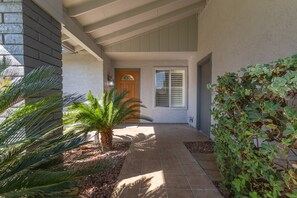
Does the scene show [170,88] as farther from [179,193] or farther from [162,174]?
[179,193]

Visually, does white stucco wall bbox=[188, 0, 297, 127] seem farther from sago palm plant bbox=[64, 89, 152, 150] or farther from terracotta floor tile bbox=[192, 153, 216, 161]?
sago palm plant bbox=[64, 89, 152, 150]

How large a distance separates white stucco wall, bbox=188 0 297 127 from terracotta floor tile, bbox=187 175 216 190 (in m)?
1.74

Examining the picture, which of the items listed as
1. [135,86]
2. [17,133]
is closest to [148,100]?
[135,86]

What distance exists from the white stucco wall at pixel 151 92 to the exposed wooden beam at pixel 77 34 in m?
2.58

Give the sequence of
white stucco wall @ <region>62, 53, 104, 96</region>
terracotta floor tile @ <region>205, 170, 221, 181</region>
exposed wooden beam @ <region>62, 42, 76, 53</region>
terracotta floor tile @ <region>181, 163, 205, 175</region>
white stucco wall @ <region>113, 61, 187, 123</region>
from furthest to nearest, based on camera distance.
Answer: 1. white stucco wall @ <region>113, 61, 187, 123</region>
2. white stucco wall @ <region>62, 53, 104, 96</region>
3. exposed wooden beam @ <region>62, 42, 76, 53</region>
4. terracotta floor tile @ <region>181, 163, 205, 175</region>
5. terracotta floor tile @ <region>205, 170, 221, 181</region>

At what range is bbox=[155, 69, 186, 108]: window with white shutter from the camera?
8227 mm

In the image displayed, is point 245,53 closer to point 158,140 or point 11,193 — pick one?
point 158,140

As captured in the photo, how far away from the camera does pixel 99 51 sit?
598cm

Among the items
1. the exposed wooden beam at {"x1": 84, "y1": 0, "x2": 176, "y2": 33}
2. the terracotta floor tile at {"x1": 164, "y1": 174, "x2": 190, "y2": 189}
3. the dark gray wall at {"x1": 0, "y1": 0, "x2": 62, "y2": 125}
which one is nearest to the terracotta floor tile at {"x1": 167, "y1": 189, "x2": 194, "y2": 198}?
the terracotta floor tile at {"x1": 164, "y1": 174, "x2": 190, "y2": 189}

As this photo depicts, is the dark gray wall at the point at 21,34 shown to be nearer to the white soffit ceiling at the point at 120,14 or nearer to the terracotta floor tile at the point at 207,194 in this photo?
the white soffit ceiling at the point at 120,14

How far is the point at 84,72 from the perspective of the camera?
636 centimetres

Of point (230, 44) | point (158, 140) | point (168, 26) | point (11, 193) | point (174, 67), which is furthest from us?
point (174, 67)

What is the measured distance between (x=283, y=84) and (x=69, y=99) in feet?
4.87

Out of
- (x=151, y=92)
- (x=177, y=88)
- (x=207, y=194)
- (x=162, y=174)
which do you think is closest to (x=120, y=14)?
(x=162, y=174)
